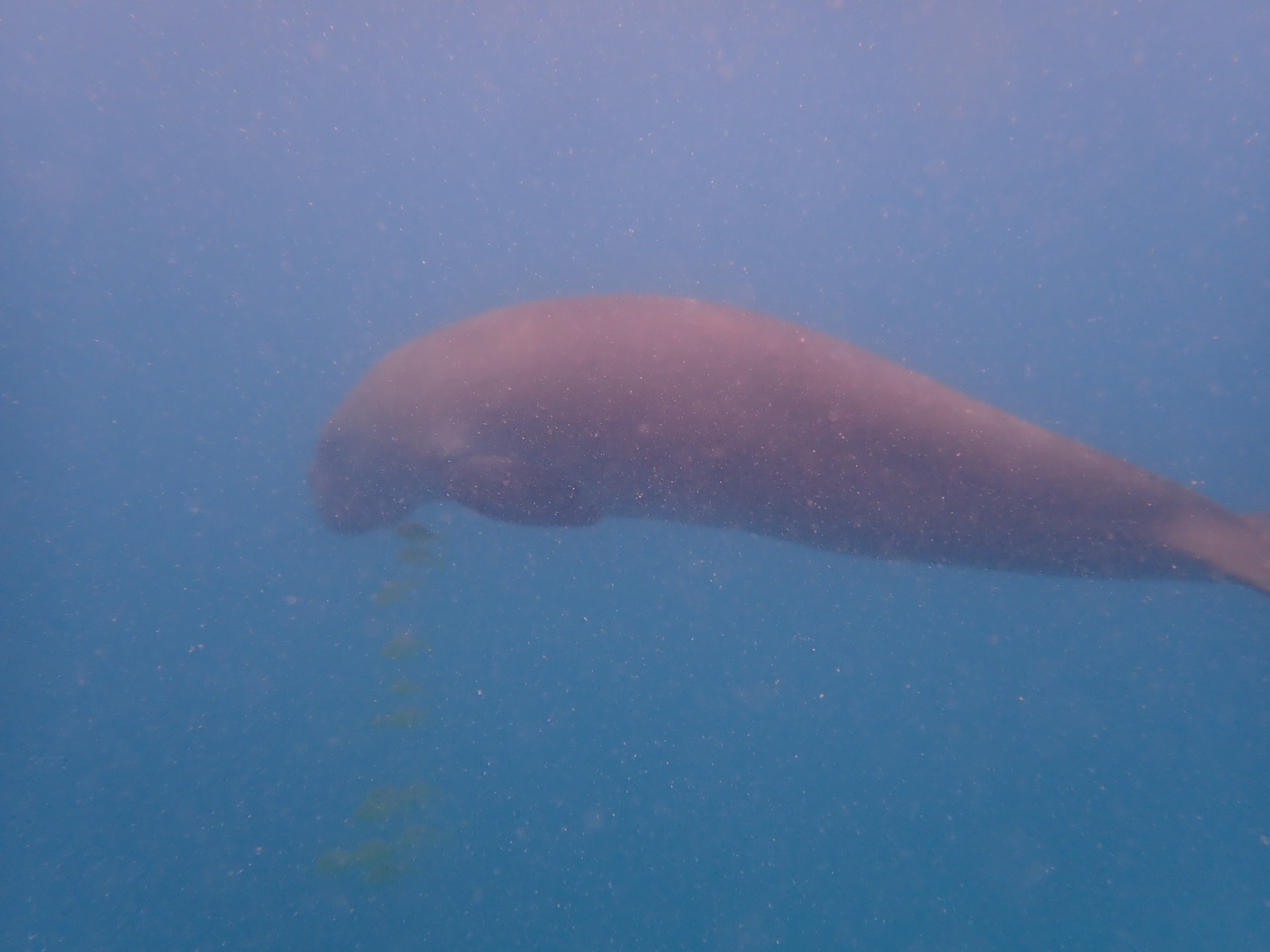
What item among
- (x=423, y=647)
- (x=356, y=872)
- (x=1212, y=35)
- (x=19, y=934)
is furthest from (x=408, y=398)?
(x=1212, y=35)

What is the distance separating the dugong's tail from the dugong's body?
0.03 ft

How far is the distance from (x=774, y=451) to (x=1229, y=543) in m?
3.32

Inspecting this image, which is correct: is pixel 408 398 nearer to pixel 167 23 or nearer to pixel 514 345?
pixel 514 345

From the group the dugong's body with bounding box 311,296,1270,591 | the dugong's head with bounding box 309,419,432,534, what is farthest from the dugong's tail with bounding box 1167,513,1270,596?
the dugong's head with bounding box 309,419,432,534

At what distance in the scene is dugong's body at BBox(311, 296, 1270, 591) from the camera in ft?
14.8

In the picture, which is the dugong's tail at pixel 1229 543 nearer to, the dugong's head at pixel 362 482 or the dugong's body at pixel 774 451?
the dugong's body at pixel 774 451

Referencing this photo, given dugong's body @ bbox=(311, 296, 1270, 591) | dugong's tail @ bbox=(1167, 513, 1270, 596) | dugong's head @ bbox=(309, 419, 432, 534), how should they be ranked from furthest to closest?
dugong's head @ bbox=(309, 419, 432, 534) → dugong's body @ bbox=(311, 296, 1270, 591) → dugong's tail @ bbox=(1167, 513, 1270, 596)

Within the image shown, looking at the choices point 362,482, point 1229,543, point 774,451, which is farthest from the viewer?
point 362,482

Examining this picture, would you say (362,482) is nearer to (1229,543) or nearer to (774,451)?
(774,451)

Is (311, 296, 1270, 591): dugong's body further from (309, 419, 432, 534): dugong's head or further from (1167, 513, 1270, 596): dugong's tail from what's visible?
(309, 419, 432, 534): dugong's head

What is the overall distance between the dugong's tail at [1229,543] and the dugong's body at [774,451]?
0.01 m

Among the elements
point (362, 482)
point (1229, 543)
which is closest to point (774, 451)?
point (1229, 543)

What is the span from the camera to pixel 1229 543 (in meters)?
4.44

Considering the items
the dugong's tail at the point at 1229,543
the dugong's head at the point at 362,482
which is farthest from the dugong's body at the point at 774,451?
the dugong's head at the point at 362,482
